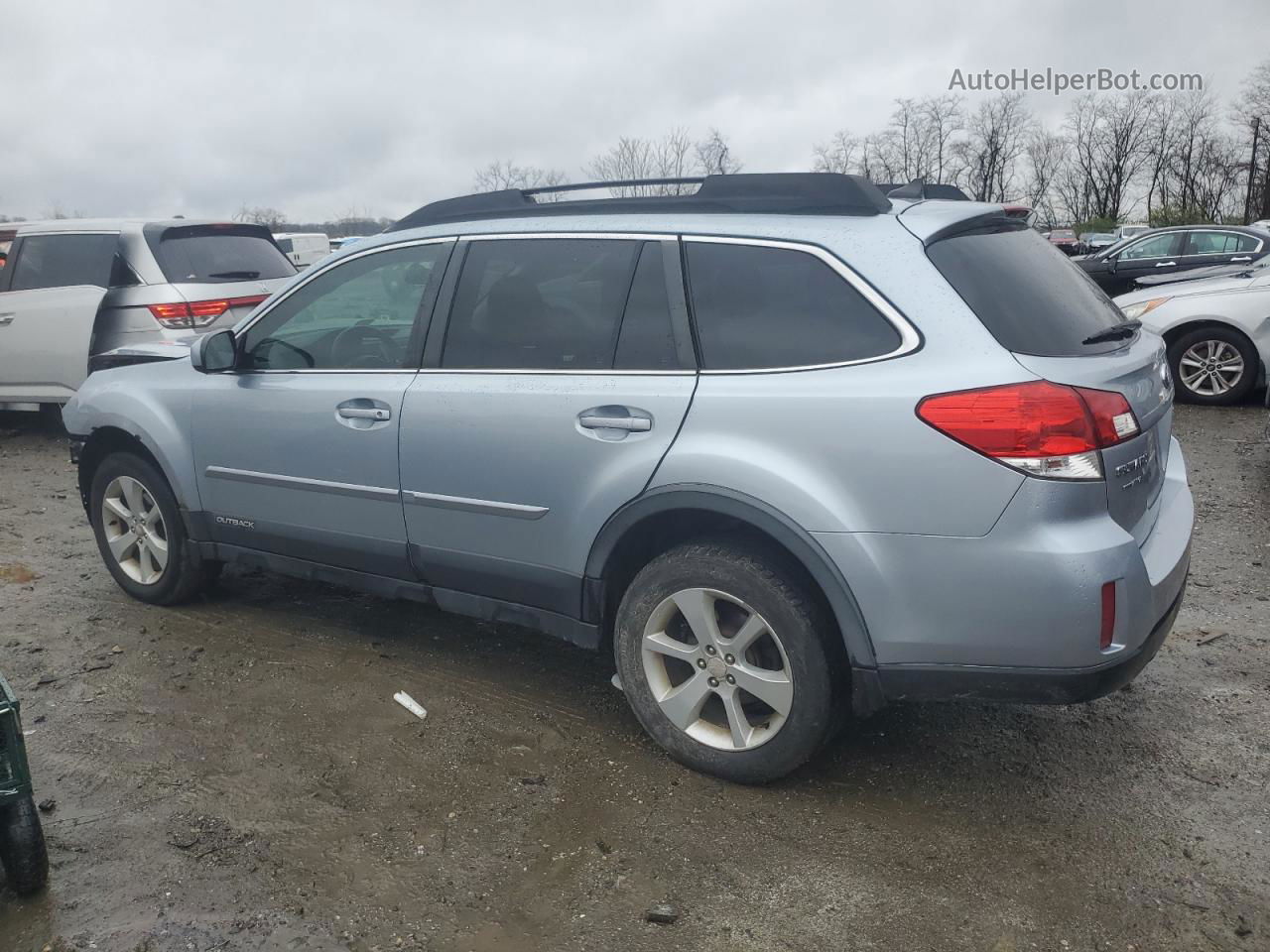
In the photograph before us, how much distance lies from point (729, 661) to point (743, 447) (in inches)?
25.6

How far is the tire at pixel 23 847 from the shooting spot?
2.87 metres

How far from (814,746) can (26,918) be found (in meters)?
2.12

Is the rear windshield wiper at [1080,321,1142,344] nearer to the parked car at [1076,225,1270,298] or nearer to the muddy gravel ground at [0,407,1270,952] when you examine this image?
the muddy gravel ground at [0,407,1270,952]

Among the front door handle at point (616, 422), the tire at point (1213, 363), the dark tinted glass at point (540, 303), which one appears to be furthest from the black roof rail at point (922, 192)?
the tire at point (1213, 363)

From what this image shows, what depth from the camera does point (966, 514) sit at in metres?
2.87

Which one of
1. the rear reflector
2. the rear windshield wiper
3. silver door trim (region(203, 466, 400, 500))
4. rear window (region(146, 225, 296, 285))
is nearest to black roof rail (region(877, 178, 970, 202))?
the rear windshield wiper

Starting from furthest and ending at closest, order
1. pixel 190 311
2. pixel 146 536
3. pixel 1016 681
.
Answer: pixel 190 311, pixel 146 536, pixel 1016 681

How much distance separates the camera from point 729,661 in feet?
10.9

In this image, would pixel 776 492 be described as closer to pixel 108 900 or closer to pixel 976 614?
pixel 976 614

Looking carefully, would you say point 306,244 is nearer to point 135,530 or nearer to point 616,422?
point 135,530

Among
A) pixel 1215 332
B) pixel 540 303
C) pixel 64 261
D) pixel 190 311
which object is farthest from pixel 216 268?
pixel 1215 332

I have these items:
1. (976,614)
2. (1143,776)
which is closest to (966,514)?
(976,614)

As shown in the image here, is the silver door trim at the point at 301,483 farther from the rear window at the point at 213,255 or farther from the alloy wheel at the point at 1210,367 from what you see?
the alloy wheel at the point at 1210,367

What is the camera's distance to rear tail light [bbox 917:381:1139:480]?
2828 mm
